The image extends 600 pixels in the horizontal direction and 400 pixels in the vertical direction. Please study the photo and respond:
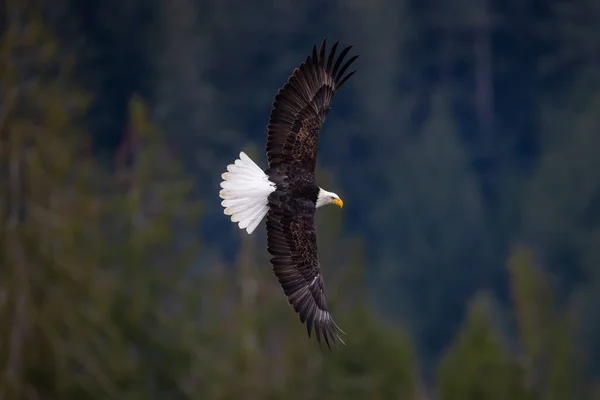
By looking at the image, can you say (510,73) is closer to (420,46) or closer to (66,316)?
(420,46)

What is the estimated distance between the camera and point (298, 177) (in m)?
5.67

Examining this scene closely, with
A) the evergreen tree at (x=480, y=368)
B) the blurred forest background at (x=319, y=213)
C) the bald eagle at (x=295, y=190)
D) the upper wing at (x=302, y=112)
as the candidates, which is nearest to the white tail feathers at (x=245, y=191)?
the bald eagle at (x=295, y=190)

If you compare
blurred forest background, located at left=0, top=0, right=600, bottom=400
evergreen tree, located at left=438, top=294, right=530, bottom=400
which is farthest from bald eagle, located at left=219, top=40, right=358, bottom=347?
evergreen tree, located at left=438, top=294, right=530, bottom=400

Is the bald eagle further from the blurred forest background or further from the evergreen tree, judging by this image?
the evergreen tree

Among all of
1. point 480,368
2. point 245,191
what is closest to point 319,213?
point 480,368

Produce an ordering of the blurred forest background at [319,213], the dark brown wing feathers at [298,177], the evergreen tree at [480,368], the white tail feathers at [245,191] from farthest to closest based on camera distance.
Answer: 1. the evergreen tree at [480,368]
2. the blurred forest background at [319,213]
3. the dark brown wing feathers at [298,177]
4. the white tail feathers at [245,191]

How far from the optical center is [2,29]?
1472 cm

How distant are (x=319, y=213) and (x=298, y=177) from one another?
694 cm

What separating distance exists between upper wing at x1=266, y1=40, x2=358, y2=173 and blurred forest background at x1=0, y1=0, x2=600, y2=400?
21.7ft

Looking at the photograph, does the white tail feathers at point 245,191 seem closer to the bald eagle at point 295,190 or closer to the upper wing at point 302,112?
the bald eagle at point 295,190

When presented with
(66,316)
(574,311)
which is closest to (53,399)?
(66,316)

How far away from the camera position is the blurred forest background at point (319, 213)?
12102 millimetres

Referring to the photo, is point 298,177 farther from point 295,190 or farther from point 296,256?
point 296,256

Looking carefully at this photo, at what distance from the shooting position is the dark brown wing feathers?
5.65 m
